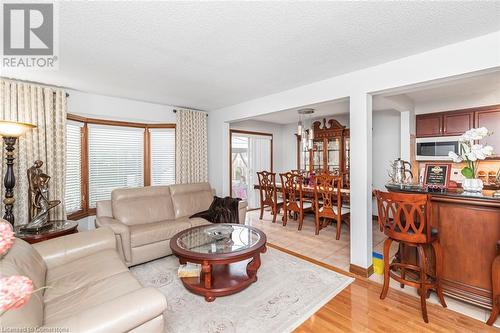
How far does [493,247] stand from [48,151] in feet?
16.1

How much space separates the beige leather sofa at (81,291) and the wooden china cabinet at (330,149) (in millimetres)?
4335

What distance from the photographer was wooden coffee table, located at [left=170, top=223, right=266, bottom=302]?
215 centimetres

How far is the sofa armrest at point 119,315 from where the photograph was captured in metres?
1.06

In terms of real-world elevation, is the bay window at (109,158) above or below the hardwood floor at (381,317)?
above

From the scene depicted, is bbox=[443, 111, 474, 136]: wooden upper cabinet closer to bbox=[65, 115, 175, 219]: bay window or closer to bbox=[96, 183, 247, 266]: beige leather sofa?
bbox=[96, 183, 247, 266]: beige leather sofa

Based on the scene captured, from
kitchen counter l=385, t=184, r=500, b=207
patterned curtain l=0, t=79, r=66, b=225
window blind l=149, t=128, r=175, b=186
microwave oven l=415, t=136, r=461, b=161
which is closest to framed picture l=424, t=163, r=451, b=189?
kitchen counter l=385, t=184, r=500, b=207

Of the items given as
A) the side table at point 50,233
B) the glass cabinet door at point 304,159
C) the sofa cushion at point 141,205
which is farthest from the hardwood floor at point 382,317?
the glass cabinet door at point 304,159

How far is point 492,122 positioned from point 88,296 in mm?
5634

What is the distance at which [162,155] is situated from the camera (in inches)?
177

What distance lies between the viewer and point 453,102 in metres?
4.01

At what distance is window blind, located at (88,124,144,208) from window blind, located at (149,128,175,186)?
0.63 ft

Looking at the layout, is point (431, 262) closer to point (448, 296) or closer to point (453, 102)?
point (448, 296)

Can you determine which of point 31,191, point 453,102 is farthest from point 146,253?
point 453,102

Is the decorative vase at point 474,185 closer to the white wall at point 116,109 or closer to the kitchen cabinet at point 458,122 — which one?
the kitchen cabinet at point 458,122
